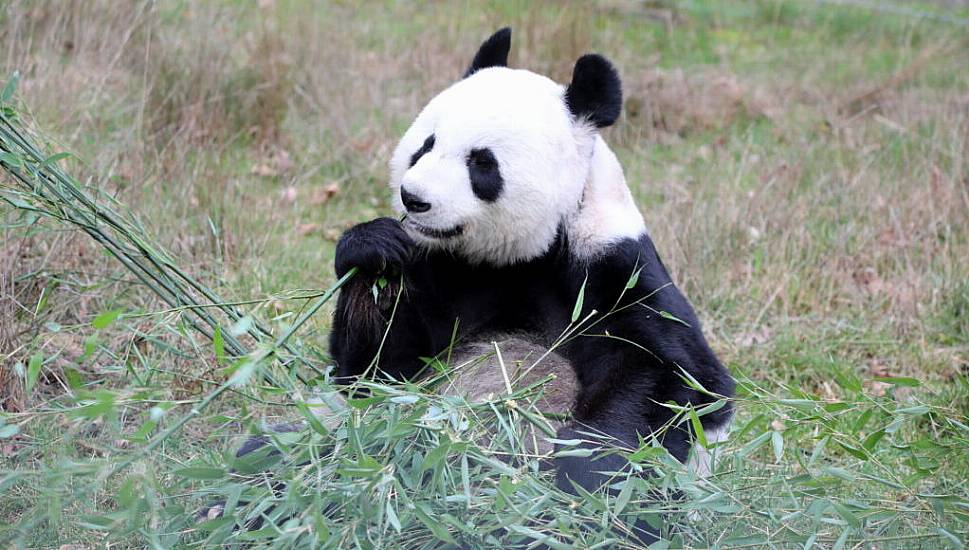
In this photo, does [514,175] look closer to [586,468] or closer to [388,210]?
[586,468]

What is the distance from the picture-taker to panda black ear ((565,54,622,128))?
11.3ft

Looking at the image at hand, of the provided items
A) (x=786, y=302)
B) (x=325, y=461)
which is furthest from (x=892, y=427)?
(x=786, y=302)

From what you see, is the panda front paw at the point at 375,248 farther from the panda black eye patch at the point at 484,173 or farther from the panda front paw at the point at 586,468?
the panda front paw at the point at 586,468

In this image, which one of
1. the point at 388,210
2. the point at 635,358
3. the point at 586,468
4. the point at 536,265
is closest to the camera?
the point at 586,468

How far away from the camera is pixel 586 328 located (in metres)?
3.29

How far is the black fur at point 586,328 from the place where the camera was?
3.17 metres

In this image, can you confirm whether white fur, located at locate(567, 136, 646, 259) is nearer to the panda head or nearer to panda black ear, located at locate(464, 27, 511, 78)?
the panda head

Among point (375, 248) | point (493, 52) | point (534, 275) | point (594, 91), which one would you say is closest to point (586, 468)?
point (534, 275)

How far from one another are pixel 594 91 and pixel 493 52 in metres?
0.46

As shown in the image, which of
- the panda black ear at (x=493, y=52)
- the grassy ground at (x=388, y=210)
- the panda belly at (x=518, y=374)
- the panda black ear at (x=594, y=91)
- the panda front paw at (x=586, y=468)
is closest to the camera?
the grassy ground at (x=388, y=210)

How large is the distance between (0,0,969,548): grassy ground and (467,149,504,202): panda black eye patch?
713 millimetres

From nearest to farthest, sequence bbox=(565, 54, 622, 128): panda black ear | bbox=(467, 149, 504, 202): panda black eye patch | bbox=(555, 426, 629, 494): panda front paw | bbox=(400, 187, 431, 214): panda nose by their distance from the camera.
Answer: bbox=(555, 426, 629, 494): panda front paw → bbox=(400, 187, 431, 214): panda nose → bbox=(467, 149, 504, 202): panda black eye patch → bbox=(565, 54, 622, 128): panda black ear

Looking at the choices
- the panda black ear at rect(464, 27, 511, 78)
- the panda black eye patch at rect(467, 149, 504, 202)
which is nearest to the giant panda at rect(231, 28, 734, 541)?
the panda black eye patch at rect(467, 149, 504, 202)

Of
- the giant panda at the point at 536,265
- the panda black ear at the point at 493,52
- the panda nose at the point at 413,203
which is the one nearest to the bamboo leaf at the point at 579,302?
the giant panda at the point at 536,265
